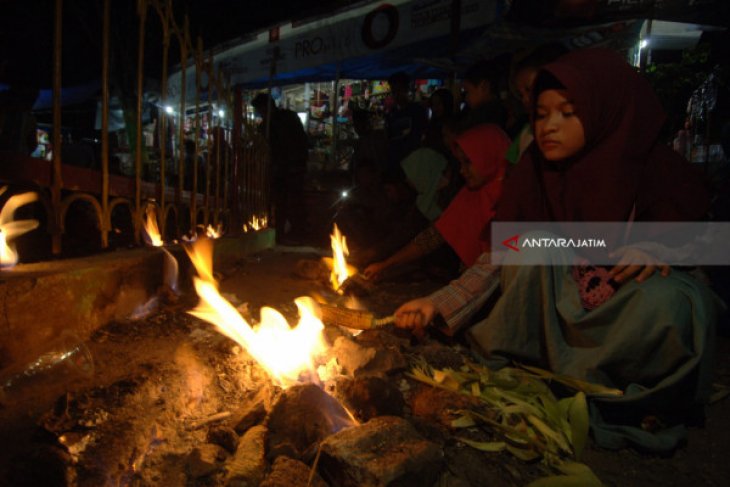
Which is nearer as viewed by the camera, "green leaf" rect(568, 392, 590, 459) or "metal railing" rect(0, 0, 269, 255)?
A: "green leaf" rect(568, 392, 590, 459)

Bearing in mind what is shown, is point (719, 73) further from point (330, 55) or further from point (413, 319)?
point (413, 319)

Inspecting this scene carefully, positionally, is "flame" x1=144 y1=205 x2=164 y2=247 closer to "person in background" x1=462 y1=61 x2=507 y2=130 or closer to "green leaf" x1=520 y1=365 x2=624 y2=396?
"green leaf" x1=520 y1=365 x2=624 y2=396

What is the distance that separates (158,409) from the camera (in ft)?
5.92

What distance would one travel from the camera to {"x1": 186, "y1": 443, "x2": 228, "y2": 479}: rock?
1.41 meters

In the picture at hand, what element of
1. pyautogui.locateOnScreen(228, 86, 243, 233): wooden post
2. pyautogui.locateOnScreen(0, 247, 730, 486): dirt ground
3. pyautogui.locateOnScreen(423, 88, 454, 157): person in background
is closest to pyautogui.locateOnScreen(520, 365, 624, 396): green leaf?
pyautogui.locateOnScreen(0, 247, 730, 486): dirt ground

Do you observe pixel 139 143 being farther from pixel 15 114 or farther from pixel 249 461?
pixel 15 114

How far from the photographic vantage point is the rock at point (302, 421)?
1501mm

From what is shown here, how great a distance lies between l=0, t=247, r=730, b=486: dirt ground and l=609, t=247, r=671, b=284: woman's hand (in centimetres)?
82

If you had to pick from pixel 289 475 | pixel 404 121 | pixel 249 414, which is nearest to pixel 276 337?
pixel 249 414

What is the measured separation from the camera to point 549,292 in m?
2.24

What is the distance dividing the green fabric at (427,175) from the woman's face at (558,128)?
249 cm

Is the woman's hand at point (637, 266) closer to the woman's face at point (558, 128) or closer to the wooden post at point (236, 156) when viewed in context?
the woman's face at point (558, 128)

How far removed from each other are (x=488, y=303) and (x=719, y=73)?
38.3ft

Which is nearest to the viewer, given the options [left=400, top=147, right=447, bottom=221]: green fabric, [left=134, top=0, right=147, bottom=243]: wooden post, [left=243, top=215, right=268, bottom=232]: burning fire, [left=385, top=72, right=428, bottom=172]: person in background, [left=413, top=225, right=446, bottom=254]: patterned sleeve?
[left=134, top=0, right=147, bottom=243]: wooden post
